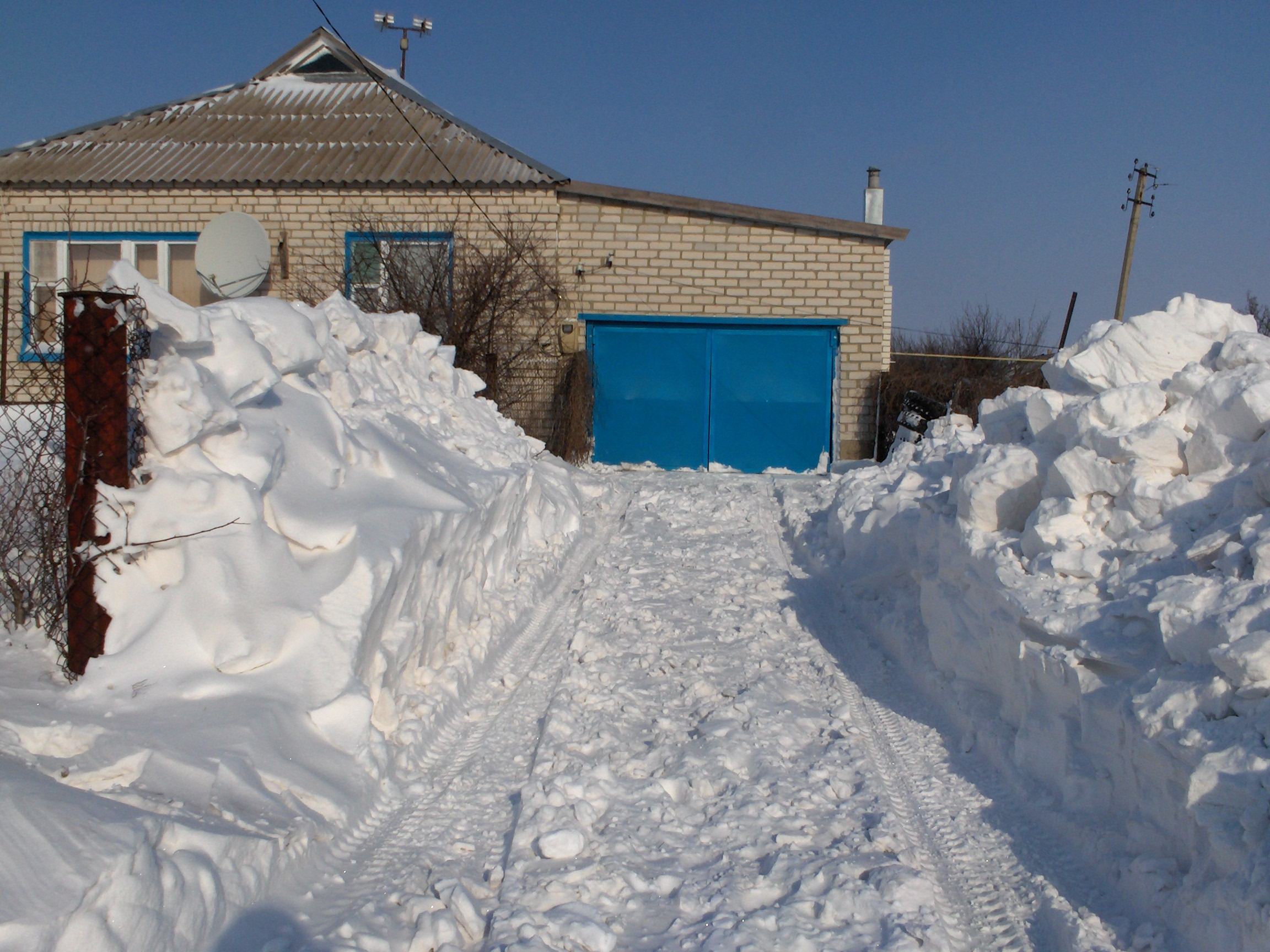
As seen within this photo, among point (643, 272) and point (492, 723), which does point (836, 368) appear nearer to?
point (643, 272)

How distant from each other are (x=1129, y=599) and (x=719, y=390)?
961 centimetres

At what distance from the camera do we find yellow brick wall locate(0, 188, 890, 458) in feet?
43.3

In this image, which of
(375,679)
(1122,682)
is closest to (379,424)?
(375,679)

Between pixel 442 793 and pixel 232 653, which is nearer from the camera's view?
pixel 232 653

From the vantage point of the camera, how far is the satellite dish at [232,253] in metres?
11.5

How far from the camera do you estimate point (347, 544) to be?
4.56m

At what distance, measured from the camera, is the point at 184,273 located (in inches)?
541

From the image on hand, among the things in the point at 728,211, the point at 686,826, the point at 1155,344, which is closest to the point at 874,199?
the point at 728,211

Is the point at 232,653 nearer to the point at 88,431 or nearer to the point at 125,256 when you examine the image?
the point at 88,431

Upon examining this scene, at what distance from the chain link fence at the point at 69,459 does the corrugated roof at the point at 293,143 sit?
10.0 meters

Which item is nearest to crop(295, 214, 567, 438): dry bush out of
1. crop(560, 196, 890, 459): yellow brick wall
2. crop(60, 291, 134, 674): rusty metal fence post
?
crop(560, 196, 890, 459): yellow brick wall

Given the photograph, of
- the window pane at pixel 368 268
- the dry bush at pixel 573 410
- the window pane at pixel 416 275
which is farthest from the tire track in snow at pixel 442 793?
the window pane at pixel 368 268

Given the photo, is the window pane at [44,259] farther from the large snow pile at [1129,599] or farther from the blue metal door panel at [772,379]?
the large snow pile at [1129,599]

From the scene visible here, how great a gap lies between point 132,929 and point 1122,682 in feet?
11.9
